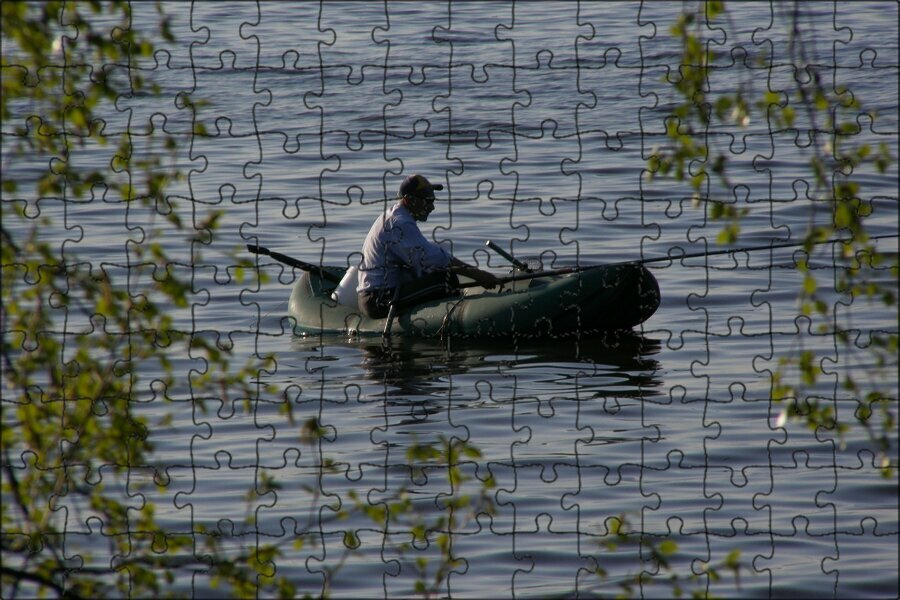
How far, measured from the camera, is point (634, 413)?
850cm

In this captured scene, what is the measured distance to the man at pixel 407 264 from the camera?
990cm

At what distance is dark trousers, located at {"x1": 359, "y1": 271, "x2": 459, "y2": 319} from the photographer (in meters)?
10.3

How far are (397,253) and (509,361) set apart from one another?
1.07 metres

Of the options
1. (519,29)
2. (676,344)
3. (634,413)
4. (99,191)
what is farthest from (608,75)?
(634,413)

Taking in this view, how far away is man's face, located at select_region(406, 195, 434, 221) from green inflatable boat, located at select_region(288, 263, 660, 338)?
65 cm

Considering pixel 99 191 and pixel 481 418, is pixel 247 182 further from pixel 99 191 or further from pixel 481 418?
pixel 481 418

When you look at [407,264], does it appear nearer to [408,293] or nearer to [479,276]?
[479,276]

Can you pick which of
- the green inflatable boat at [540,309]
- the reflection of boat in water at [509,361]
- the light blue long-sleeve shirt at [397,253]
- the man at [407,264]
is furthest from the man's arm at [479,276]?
the reflection of boat in water at [509,361]

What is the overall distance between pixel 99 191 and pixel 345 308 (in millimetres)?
3606

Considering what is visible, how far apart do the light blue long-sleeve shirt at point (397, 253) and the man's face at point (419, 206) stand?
71 millimetres

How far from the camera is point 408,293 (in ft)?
34.4

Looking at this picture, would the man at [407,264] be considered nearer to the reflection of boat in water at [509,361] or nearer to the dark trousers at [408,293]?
the dark trousers at [408,293]
